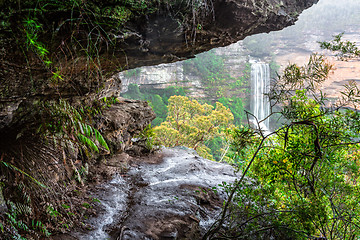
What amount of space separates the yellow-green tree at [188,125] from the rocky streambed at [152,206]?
28.5 feet

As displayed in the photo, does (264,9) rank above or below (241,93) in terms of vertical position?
above

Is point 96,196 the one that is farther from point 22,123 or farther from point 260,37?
point 260,37

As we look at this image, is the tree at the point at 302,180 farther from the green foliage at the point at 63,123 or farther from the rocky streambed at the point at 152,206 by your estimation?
the green foliage at the point at 63,123

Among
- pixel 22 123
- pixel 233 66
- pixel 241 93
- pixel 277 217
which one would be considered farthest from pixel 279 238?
pixel 233 66

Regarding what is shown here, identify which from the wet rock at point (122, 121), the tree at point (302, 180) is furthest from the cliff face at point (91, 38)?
the tree at point (302, 180)

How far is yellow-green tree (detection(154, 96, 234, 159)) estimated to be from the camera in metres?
13.8

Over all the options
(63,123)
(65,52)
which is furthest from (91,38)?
(63,123)

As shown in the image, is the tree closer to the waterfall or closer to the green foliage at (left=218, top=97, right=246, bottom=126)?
the waterfall

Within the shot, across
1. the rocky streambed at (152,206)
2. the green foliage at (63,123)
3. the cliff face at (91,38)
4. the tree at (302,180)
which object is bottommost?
the rocky streambed at (152,206)

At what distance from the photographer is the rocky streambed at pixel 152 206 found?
250 centimetres

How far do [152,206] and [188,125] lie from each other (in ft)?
37.8

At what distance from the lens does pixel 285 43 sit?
36250 millimetres

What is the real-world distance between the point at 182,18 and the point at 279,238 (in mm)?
2781

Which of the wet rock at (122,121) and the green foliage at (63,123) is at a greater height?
the green foliage at (63,123)
